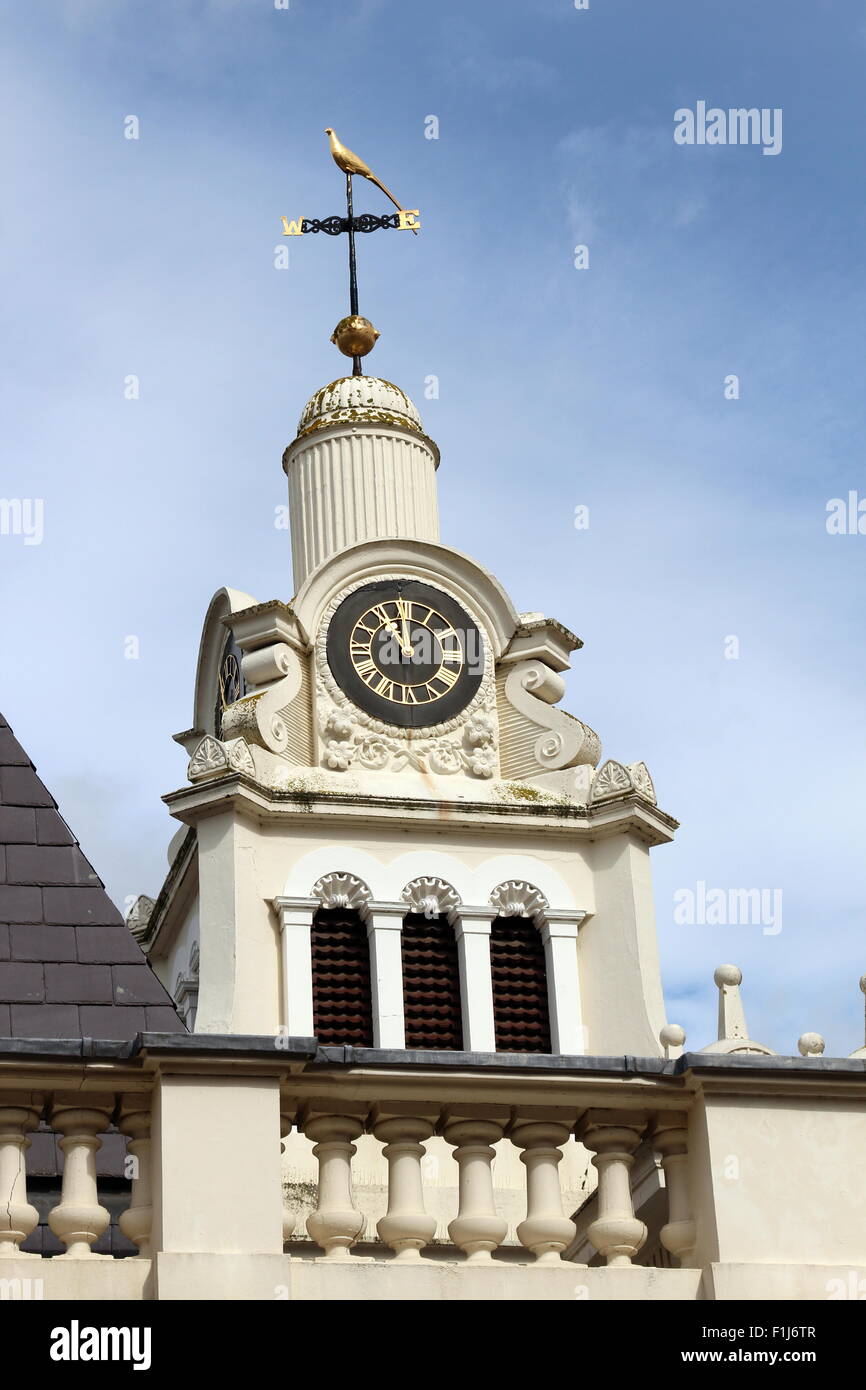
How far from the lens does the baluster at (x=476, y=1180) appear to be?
9186mm

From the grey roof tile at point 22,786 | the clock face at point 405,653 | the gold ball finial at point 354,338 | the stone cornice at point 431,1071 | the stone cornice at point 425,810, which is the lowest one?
the stone cornice at point 431,1071

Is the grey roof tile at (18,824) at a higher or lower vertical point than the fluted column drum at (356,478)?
lower

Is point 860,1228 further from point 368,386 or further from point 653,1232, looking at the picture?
point 368,386

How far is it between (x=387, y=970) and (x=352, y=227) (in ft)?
50.1

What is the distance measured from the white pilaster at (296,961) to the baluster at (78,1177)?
85.7 feet

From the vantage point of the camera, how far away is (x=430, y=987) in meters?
36.9

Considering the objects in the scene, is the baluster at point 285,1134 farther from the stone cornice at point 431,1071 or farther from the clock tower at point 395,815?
the clock tower at point 395,815

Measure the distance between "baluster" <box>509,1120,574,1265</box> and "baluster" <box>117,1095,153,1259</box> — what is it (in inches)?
51.4

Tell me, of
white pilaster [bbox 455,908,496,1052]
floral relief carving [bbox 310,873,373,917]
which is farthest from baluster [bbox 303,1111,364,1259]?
floral relief carving [bbox 310,873,373,917]

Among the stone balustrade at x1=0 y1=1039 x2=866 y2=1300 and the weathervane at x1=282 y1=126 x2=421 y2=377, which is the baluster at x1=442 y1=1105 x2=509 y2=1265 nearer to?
the stone balustrade at x1=0 y1=1039 x2=866 y2=1300

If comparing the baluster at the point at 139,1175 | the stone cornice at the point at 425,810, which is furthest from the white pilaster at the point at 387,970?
the baluster at the point at 139,1175

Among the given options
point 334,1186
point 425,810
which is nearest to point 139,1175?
point 334,1186

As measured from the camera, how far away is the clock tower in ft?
120

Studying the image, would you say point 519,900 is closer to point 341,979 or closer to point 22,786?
point 341,979
